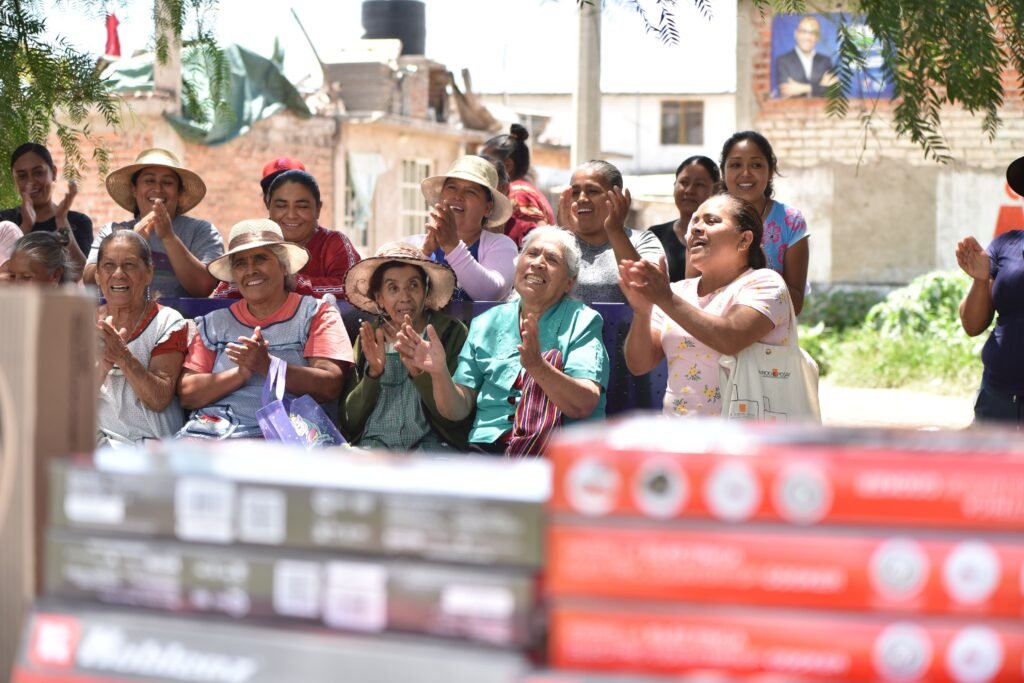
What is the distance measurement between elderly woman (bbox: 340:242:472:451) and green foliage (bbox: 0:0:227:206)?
4.20 feet

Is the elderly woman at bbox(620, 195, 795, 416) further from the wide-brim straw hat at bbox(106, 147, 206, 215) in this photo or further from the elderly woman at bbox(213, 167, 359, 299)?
the wide-brim straw hat at bbox(106, 147, 206, 215)

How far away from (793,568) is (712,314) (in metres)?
2.75

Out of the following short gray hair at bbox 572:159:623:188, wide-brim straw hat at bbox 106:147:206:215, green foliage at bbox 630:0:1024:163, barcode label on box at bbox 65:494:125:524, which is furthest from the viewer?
wide-brim straw hat at bbox 106:147:206:215

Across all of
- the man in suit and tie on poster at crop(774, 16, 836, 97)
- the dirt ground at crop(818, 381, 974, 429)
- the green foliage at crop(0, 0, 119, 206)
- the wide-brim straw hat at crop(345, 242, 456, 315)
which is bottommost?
the dirt ground at crop(818, 381, 974, 429)

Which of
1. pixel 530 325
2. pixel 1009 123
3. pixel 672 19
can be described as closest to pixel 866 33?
pixel 672 19

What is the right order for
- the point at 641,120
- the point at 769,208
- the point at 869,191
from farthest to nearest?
the point at 641,120, the point at 869,191, the point at 769,208

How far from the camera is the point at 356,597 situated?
1644mm

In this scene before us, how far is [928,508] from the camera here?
4.92ft

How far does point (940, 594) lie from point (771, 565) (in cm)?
20

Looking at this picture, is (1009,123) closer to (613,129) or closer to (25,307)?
(25,307)

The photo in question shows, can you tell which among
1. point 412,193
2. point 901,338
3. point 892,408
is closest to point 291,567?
point 892,408

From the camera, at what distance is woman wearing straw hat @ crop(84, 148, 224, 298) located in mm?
5703

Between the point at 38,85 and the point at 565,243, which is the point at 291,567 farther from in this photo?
the point at 38,85

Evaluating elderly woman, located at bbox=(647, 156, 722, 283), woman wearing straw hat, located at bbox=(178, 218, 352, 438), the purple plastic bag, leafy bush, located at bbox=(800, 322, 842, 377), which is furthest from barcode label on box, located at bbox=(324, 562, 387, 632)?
leafy bush, located at bbox=(800, 322, 842, 377)
